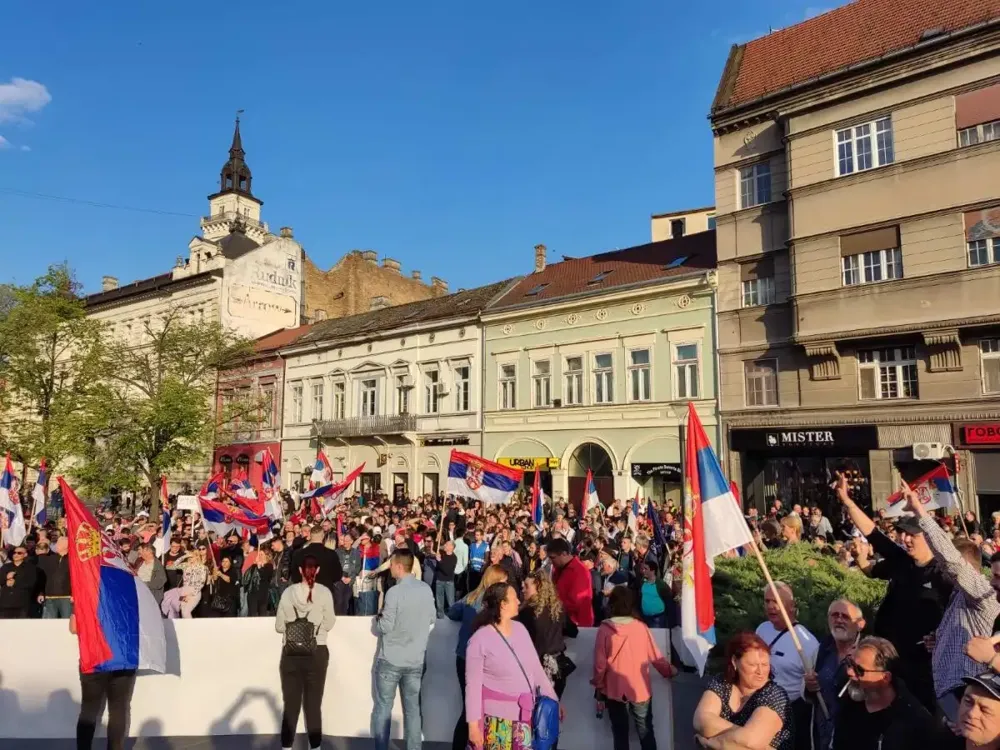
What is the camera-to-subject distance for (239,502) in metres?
15.2

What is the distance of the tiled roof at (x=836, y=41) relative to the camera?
21.1m

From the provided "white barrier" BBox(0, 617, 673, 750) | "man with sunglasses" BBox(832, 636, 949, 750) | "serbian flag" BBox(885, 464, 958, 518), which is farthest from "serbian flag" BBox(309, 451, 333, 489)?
"man with sunglasses" BBox(832, 636, 949, 750)

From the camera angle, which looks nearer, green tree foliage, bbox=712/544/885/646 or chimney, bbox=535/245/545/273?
green tree foliage, bbox=712/544/885/646

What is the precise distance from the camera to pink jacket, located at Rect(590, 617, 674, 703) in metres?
5.95

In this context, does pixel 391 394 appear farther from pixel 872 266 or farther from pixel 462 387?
pixel 872 266

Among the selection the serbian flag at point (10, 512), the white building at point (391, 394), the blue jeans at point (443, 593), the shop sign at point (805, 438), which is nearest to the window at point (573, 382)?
the white building at point (391, 394)

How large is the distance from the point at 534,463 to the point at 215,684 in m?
22.1

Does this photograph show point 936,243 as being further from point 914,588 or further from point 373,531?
point 914,588

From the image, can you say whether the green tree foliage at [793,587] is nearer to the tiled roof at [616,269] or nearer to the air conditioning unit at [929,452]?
the air conditioning unit at [929,452]

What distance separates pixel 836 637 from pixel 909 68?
20.5 m

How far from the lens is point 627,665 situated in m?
5.95

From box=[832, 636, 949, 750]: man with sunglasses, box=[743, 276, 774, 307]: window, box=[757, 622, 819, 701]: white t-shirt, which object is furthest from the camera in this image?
box=[743, 276, 774, 307]: window

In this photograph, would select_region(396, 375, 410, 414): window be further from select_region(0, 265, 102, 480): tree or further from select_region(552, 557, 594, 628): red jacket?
select_region(552, 557, 594, 628): red jacket

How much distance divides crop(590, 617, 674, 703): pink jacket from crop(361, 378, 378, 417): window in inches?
1216
